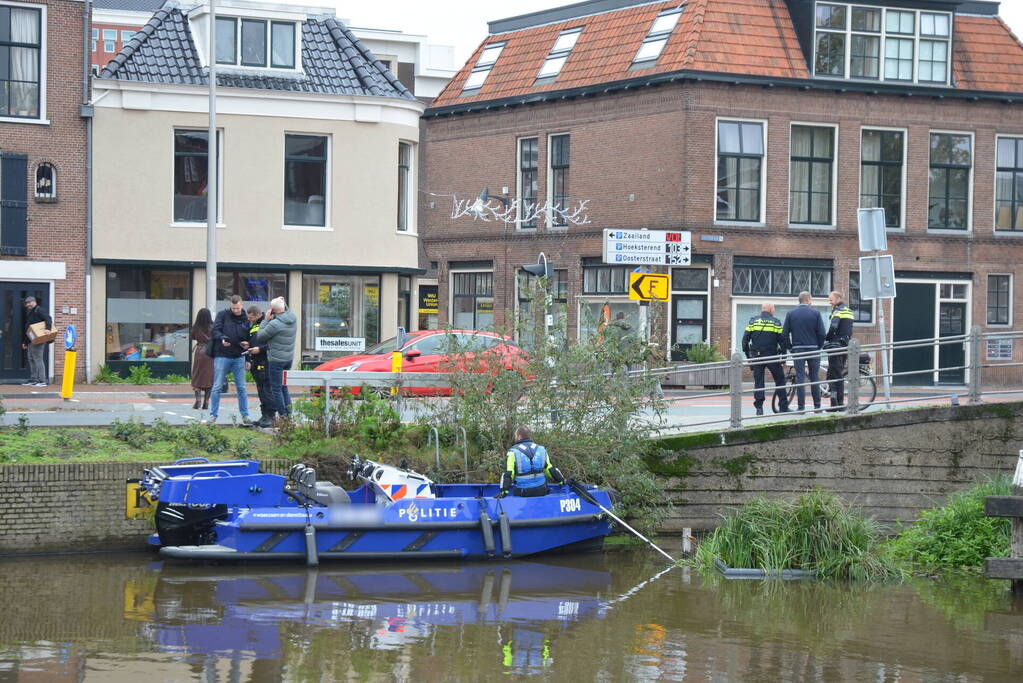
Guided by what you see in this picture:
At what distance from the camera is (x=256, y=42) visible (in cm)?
3136

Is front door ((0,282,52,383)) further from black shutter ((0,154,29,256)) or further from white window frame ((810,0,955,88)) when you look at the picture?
white window frame ((810,0,955,88))

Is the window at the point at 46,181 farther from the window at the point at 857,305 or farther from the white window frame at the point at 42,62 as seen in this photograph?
the window at the point at 857,305

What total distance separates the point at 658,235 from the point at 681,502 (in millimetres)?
5935

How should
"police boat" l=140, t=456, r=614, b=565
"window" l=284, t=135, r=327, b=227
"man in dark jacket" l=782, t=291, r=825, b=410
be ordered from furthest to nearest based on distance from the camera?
"window" l=284, t=135, r=327, b=227 < "man in dark jacket" l=782, t=291, r=825, b=410 < "police boat" l=140, t=456, r=614, b=565

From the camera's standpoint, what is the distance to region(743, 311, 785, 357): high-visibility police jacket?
2062 centimetres

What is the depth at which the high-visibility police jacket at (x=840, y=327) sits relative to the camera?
20.1 meters

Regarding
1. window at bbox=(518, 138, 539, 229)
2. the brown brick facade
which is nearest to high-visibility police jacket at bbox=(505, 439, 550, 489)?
the brown brick facade

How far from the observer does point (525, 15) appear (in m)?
41.6

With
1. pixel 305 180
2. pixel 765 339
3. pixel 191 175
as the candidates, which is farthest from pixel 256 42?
pixel 765 339

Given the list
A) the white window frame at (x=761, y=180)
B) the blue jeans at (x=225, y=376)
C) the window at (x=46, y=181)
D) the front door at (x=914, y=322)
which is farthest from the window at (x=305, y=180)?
the front door at (x=914, y=322)

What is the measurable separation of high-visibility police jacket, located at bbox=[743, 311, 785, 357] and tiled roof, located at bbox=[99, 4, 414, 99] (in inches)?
543

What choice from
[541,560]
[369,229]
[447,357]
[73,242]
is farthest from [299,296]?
[541,560]

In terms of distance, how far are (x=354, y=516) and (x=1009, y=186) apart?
1076 inches

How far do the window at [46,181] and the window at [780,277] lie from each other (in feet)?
52.9
